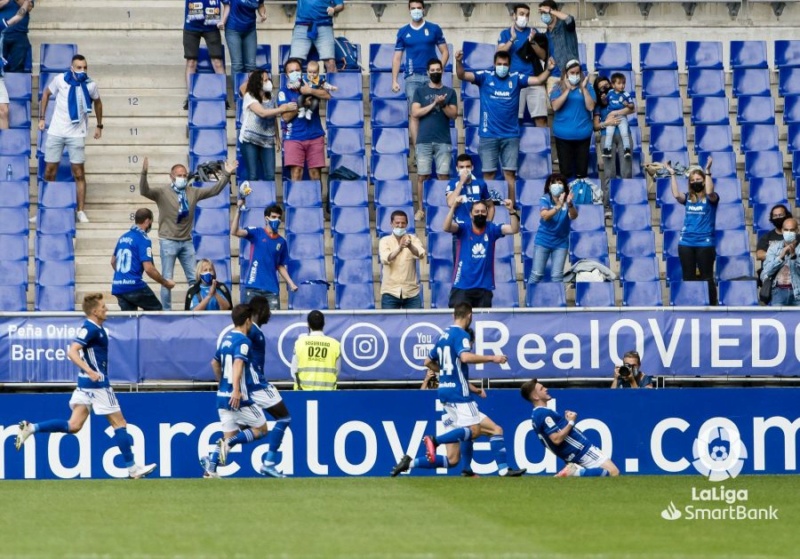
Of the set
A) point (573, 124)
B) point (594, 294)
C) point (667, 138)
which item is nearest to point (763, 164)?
point (667, 138)

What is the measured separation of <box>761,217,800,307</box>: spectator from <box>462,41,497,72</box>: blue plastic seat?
566 centimetres

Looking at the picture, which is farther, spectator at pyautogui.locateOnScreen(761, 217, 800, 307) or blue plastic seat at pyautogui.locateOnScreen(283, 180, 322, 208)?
blue plastic seat at pyautogui.locateOnScreen(283, 180, 322, 208)

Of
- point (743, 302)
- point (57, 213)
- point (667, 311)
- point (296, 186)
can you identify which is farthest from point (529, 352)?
point (57, 213)

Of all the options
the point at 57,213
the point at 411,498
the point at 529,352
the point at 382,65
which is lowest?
the point at 411,498

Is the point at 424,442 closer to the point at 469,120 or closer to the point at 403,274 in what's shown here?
the point at 403,274

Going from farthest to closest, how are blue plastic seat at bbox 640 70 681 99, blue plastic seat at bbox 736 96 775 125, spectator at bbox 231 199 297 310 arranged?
blue plastic seat at bbox 640 70 681 99 → blue plastic seat at bbox 736 96 775 125 → spectator at bbox 231 199 297 310

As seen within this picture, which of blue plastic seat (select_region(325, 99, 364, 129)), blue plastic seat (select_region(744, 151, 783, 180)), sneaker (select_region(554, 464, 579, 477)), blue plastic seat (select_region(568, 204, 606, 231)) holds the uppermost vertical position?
blue plastic seat (select_region(325, 99, 364, 129))

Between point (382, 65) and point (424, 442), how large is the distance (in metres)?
8.30

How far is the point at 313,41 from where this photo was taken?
Result: 2408 cm

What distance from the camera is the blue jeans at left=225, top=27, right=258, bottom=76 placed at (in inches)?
936

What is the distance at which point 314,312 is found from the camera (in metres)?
17.9

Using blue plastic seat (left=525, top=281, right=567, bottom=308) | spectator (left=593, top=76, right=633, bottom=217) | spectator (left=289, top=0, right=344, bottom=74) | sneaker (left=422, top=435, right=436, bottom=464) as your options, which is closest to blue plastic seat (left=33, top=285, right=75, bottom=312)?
spectator (left=289, top=0, right=344, bottom=74)

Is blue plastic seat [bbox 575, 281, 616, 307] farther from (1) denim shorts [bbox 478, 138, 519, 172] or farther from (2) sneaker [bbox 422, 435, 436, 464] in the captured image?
(2) sneaker [bbox 422, 435, 436, 464]

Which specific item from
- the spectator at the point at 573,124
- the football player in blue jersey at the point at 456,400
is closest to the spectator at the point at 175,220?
the spectator at the point at 573,124
